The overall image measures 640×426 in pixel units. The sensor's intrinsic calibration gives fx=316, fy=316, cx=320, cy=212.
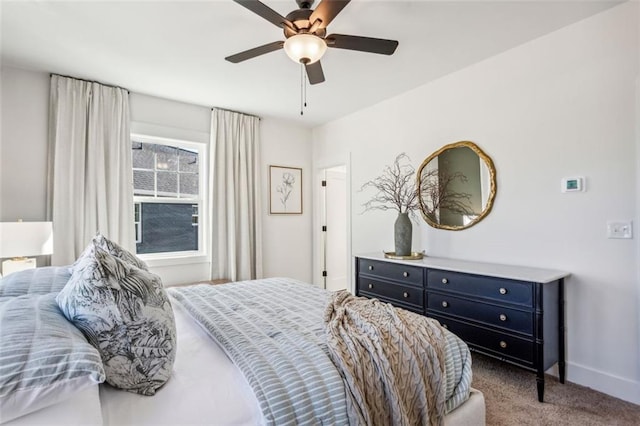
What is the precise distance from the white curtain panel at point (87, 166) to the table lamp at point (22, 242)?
1.47 ft

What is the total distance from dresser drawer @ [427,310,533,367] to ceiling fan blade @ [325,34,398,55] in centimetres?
205

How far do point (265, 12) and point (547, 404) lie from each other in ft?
9.65

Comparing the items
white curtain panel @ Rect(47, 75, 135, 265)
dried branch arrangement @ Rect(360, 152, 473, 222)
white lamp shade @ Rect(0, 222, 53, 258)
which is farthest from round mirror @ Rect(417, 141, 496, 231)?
white lamp shade @ Rect(0, 222, 53, 258)

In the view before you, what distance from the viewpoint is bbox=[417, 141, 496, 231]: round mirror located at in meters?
2.83

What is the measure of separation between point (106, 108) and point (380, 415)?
12.2 ft

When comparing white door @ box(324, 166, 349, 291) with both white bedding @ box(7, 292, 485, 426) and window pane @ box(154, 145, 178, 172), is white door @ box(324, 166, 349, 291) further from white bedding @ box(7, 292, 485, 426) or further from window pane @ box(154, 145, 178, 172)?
white bedding @ box(7, 292, 485, 426)

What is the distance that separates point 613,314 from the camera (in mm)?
2156

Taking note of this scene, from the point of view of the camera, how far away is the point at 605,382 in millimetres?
2172

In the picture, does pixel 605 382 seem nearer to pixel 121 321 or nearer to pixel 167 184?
pixel 121 321

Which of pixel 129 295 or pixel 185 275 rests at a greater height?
pixel 129 295

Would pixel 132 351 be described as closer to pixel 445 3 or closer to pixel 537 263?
pixel 445 3

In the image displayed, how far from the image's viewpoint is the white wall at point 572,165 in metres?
2.11

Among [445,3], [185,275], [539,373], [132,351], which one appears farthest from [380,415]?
[185,275]

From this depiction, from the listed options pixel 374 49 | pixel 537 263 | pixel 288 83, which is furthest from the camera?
pixel 288 83
